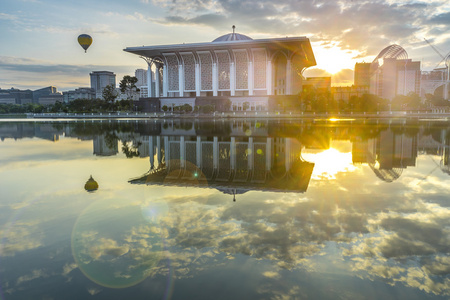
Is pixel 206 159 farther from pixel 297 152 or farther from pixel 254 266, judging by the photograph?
pixel 254 266

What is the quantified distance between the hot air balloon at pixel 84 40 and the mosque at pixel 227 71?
36417mm

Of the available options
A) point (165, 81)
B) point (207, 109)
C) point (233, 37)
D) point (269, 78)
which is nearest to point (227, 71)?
point (269, 78)

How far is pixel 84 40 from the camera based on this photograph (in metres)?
55.0

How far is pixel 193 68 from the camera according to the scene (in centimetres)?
9875

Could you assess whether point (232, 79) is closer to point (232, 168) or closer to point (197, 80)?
point (197, 80)

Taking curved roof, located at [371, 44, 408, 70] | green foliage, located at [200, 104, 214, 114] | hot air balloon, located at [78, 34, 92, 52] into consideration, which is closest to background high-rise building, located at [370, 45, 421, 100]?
curved roof, located at [371, 44, 408, 70]

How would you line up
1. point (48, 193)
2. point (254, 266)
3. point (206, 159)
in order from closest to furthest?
point (254, 266)
point (48, 193)
point (206, 159)

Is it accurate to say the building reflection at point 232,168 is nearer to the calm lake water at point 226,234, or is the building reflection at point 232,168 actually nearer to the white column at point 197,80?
the calm lake water at point 226,234

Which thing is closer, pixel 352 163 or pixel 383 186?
pixel 383 186

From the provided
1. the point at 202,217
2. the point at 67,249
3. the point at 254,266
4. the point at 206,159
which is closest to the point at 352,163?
the point at 206,159

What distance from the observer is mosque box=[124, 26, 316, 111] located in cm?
8894

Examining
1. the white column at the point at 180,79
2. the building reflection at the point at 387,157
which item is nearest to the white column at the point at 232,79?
the white column at the point at 180,79

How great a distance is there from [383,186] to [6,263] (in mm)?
8664

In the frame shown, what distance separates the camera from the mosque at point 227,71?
88.9 m
